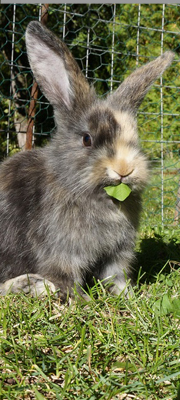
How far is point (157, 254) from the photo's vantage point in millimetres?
3344

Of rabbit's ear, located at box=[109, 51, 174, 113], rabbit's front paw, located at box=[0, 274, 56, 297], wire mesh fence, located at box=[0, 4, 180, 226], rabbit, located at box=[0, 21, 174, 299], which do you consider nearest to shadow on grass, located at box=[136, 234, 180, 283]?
rabbit, located at box=[0, 21, 174, 299]

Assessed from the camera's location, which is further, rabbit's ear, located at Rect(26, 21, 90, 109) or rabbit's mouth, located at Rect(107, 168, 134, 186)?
rabbit's ear, located at Rect(26, 21, 90, 109)

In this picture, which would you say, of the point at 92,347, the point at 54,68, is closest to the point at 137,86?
the point at 54,68

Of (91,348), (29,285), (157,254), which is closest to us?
(91,348)

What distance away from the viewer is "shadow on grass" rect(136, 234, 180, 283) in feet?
10.1

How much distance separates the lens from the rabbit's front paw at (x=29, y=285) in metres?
2.39

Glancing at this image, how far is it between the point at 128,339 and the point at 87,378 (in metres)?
0.31

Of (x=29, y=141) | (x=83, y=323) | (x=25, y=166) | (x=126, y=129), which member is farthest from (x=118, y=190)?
(x=29, y=141)

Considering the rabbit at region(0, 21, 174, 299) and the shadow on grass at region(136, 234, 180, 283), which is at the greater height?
the rabbit at region(0, 21, 174, 299)

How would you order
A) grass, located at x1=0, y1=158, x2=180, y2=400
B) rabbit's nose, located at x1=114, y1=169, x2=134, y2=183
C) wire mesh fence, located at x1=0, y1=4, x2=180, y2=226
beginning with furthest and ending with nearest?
wire mesh fence, located at x1=0, y1=4, x2=180, y2=226, rabbit's nose, located at x1=114, y1=169, x2=134, y2=183, grass, located at x1=0, y1=158, x2=180, y2=400

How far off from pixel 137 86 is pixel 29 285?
4.00 feet

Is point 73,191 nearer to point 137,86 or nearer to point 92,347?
point 137,86

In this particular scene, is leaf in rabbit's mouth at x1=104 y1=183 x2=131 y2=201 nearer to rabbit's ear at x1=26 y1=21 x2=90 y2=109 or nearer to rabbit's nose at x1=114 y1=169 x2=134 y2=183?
rabbit's nose at x1=114 y1=169 x2=134 y2=183

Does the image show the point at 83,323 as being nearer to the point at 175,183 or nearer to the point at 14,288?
the point at 14,288
